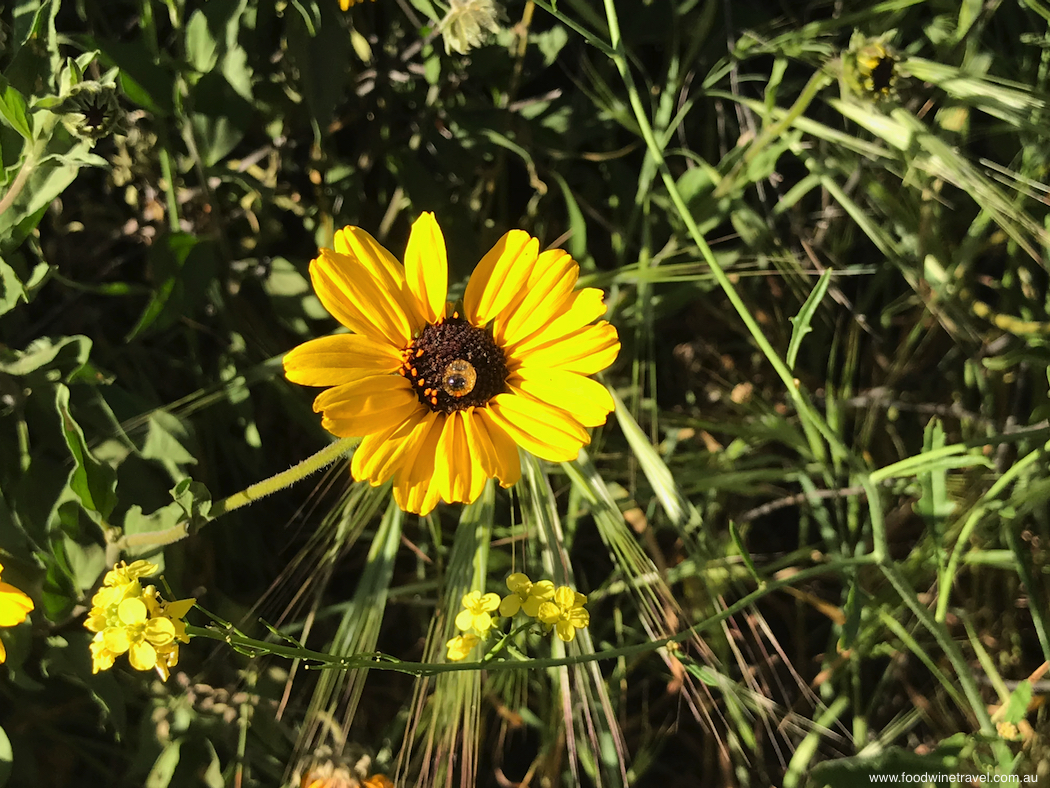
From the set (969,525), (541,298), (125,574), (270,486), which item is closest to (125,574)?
(125,574)

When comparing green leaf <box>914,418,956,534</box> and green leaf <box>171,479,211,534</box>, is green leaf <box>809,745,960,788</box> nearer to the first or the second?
green leaf <box>914,418,956,534</box>

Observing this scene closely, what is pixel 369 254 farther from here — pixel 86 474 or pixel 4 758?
pixel 4 758

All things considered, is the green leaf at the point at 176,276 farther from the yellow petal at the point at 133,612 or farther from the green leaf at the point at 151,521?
the yellow petal at the point at 133,612

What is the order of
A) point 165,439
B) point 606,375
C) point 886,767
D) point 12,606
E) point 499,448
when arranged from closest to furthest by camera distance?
point 12,606
point 499,448
point 165,439
point 886,767
point 606,375

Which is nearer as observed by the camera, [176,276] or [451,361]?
[451,361]

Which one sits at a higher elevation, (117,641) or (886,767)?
(117,641)

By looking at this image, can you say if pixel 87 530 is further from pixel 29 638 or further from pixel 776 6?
pixel 776 6
